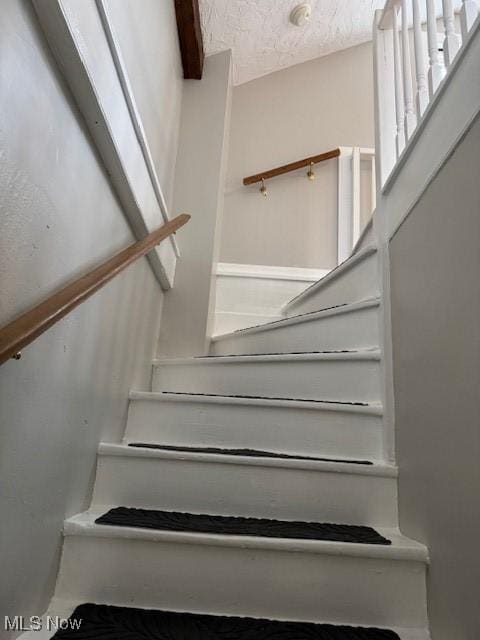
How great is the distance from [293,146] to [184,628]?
3.27 metres

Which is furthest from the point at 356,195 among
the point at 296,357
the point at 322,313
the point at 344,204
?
the point at 296,357

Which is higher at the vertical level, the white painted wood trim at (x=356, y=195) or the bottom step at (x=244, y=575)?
the white painted wood trim at (x=356, y=195)

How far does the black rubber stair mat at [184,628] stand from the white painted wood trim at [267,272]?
2.21 meters

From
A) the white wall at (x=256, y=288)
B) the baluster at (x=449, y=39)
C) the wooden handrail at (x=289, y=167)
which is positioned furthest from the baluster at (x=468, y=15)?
the wooden handrail at (x=289, y=167)

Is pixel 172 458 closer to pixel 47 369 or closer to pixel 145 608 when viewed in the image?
pixel 145 608

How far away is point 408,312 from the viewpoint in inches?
54.0

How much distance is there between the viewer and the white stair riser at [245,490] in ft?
4.43

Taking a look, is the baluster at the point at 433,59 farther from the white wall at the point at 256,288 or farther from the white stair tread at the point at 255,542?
the white wall at the point at 256,288

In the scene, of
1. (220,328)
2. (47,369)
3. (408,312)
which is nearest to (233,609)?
(47,369)

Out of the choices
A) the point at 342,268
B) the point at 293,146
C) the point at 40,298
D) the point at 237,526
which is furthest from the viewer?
the point at 293,146

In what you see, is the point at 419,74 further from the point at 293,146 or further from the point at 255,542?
the point at 293,146

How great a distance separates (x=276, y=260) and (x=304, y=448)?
6.33 feet

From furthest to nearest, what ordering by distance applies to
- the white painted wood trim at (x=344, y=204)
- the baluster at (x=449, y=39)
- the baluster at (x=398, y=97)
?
the white painted wood trim at (x=344, y=204)
the baluster at (x=398, y=97)
the baluster at (x=449, y=39)

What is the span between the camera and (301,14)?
3.09m
